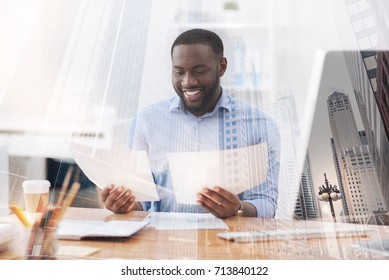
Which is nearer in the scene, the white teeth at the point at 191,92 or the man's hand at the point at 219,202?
the man's hand at the point at 219,202

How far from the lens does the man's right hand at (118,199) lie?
1.04 meters

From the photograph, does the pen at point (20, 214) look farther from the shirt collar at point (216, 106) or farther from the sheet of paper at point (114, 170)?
the shirt collar at point (216, 106)

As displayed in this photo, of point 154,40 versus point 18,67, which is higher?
point 154,40

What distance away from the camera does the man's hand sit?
997mm

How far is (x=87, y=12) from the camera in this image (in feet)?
3.90

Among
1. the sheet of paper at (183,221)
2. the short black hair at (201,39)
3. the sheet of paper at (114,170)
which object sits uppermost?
the short black hair at (201,39)

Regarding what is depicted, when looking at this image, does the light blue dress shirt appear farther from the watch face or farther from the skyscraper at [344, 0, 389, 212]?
the skyscraper at [344, 0, 389, 212]

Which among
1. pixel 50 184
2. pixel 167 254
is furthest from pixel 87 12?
pixel 167 254

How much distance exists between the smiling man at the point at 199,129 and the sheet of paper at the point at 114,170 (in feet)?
0.08

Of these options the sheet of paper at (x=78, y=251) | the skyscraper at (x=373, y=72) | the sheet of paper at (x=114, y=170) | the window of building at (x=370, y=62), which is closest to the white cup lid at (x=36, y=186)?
the sheet of paper at (x=114, y=170)

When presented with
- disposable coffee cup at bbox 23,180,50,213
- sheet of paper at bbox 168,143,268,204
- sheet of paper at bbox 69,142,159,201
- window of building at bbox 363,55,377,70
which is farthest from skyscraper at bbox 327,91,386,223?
disposable coffee cup at bbox 23,180,50,213
